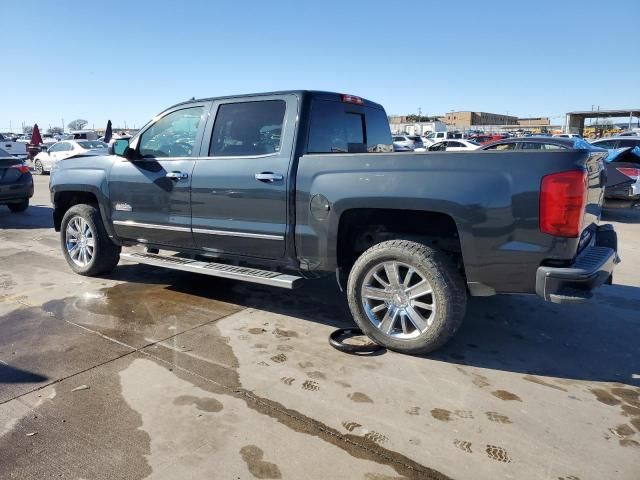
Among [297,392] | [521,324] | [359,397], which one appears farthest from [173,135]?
[521,324]

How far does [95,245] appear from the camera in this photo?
18.1 ft

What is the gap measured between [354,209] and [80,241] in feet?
11.9

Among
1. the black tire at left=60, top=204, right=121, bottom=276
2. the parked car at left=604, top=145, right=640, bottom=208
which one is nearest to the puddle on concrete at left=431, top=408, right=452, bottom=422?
the black tire at left=60, top=204, right=121, bottom=276

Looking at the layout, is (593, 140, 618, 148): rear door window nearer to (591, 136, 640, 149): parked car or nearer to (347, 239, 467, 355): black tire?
(591, 136, 640, 149): parked car

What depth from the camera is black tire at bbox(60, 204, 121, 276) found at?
5.45m

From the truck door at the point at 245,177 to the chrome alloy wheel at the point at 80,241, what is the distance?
1.74 metres

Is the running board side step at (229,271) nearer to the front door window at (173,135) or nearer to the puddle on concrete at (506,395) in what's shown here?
the front door window at (173,135)

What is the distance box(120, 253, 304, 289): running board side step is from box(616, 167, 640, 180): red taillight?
885cm

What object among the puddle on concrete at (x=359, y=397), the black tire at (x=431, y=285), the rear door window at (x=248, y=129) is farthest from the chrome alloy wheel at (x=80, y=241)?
the puddle on concrete at (x=359, y=397)

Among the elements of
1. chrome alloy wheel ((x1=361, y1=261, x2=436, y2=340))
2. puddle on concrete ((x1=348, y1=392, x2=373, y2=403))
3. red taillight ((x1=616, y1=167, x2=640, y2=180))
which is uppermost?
red taillight ((x1=616, y1=167, x2=640, y2=180))

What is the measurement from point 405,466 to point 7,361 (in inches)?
115

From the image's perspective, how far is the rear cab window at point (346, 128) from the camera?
13.8 feet

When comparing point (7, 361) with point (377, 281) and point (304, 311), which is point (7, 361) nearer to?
point (304, 311)

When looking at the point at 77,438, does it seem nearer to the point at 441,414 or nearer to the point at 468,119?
the point at 441,414
